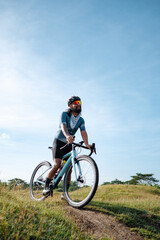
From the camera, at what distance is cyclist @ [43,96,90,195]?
603cm

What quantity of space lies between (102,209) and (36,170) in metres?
3.10

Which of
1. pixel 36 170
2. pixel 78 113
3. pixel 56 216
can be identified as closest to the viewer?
pixel 56 216

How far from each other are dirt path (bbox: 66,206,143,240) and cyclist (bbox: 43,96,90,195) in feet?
4.13

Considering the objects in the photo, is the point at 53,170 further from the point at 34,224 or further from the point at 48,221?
the point at 34,224

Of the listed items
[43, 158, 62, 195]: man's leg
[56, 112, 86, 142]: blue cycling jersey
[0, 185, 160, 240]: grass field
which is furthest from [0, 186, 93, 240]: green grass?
[56, 112, 86, 142]: blue cycling jersey

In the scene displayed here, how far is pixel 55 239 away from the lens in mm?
3676

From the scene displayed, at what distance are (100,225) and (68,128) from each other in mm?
2694

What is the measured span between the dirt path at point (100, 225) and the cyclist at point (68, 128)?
1259 millimetres

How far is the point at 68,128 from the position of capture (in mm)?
6117

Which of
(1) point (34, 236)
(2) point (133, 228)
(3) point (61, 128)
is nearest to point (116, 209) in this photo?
(2) point (133, 228)

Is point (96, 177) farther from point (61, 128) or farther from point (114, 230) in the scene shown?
point (61, 128)

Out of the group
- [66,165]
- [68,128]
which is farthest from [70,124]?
[66,165]

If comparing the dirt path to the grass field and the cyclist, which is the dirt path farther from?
the cyclist

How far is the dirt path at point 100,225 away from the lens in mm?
4520
